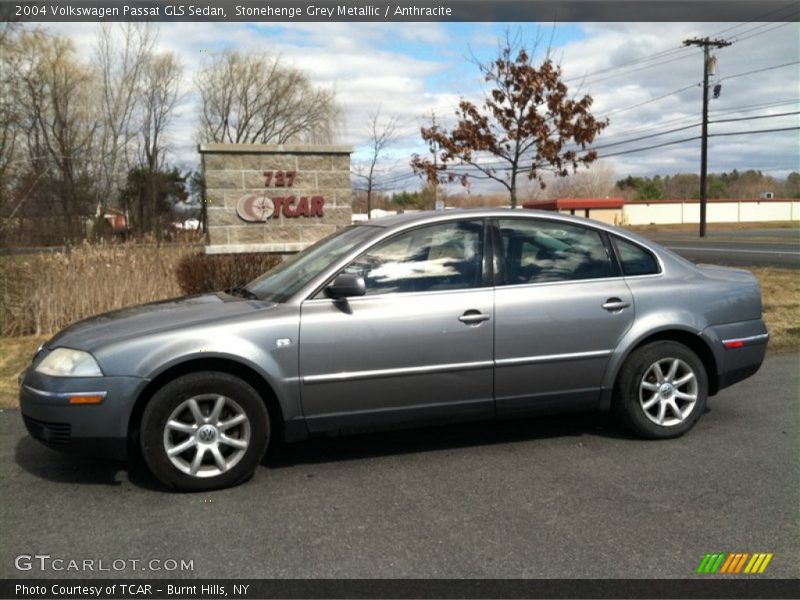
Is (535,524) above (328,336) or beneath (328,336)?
beneath

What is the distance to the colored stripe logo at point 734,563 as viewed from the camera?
120 inches

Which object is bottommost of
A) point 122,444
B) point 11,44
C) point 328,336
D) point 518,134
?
point 122,444

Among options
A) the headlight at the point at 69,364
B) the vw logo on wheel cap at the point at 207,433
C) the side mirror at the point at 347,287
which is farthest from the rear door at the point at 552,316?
the headlight at the point at 69,364

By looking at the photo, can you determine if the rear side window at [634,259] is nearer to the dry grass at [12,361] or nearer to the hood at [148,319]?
the hood at [148,319]

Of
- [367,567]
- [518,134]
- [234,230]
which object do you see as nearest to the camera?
[367,567]

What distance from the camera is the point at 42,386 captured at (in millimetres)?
3914

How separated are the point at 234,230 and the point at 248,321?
687 cm

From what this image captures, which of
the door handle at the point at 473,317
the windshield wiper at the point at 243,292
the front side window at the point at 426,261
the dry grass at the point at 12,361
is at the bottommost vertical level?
the dry grass at the point at 12,361

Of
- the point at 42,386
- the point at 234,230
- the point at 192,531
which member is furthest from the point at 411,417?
the point at 234,230

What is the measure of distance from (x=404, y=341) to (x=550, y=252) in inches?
50.8

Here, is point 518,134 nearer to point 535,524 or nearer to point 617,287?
point 617,287

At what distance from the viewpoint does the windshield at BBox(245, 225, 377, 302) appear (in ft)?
14.6

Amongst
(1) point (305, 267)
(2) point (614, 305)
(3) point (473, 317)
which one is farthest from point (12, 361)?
(2) point (614, 305)

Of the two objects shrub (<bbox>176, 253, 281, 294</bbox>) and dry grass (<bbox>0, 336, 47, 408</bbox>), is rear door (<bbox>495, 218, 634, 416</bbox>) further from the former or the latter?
shrub (<bbox>176, 253, 281, 294</bbox>)
